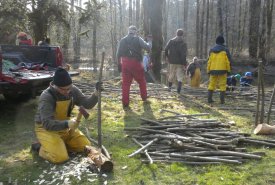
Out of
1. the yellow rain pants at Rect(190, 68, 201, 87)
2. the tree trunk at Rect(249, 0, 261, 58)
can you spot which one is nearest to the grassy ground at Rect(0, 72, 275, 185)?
the yellow rain pants at Rect(190, 68, 201, 87)

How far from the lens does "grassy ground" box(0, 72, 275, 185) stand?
15.9 ft

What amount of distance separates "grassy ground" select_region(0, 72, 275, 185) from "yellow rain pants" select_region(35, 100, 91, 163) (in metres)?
0.16

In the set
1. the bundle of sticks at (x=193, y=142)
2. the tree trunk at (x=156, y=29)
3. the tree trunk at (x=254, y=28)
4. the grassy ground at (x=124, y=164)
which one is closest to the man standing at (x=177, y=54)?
the tree trunk at (x=156, y=29)

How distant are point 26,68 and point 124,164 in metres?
4.32

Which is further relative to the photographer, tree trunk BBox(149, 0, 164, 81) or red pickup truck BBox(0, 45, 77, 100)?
tree trunk BBox(149, 0, 164, 81)

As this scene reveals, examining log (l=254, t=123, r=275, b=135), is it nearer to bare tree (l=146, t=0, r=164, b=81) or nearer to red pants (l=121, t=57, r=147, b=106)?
red pants (l=121, t=57, r=147, b=106)

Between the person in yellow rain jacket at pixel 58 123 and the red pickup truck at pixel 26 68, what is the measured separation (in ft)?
6.08

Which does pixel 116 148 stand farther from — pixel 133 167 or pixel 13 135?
pixel 13 135

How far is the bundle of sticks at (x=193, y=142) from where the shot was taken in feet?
17.9

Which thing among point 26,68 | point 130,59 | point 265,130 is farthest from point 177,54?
point 265,130

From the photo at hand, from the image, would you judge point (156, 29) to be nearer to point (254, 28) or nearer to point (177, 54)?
point (177, 54)

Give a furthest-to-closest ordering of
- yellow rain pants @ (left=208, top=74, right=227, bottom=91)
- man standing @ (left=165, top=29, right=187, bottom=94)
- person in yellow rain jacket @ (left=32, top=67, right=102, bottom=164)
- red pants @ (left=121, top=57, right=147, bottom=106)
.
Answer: man standing @ (left=165, top=29, right=187, bottom=94) → yellow rain pants @ (left=208, top=74, right=227, bottom=91) → red pants @ (left=121, top=57, right=147, bottom=106) → person in yellow rain jacket @ (left=32, top=67, right=102, bottom=164)

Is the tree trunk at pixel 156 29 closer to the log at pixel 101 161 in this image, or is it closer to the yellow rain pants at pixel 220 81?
the yellow rain pants at pixel 220 81

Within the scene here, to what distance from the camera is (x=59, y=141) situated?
18.1 feet
